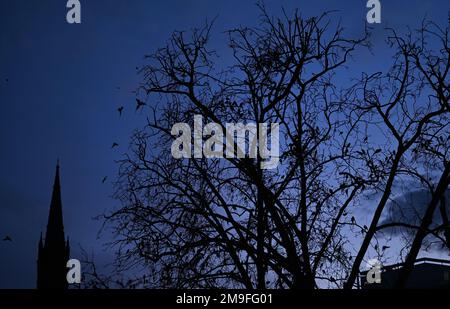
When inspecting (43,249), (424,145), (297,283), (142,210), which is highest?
(43,249)

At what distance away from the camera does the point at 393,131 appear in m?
14.1

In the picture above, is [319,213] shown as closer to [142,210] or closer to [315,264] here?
[315,264]

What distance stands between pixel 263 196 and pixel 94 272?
4.05m

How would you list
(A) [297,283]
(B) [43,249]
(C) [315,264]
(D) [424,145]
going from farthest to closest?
(B) [43,249]
(D) [424,145]
(C) [315,264]
(A) [297,283]

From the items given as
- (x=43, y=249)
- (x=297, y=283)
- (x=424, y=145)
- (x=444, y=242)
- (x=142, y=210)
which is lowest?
(x=297, y=283)

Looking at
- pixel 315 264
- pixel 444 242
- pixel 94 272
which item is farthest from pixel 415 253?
pixel 94 272

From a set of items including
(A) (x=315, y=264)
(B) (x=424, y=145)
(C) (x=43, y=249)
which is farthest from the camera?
(C) (x=43, y=249)

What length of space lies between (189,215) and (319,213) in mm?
3075

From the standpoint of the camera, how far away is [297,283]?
1258 centimetres

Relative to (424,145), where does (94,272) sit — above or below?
below

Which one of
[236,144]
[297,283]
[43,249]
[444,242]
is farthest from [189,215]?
[43,249]

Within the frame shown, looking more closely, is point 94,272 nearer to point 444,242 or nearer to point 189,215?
A: point 189,215

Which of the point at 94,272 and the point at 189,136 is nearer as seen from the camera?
the point at 94,272

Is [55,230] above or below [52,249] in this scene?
above
